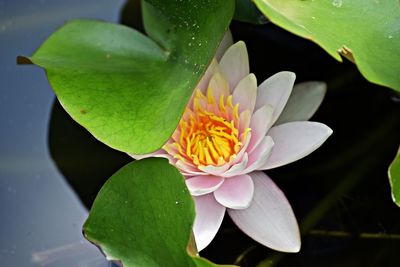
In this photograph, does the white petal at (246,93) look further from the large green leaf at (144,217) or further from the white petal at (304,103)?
the large green leaf at (144,217)

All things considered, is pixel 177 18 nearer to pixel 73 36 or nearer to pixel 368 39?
pixel 73 36

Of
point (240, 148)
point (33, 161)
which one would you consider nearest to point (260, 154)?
point (240, 148)

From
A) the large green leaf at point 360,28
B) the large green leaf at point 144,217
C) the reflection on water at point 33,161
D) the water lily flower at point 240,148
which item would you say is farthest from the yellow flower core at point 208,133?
the reflection on water at point 33,161

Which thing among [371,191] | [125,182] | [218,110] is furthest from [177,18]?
[371,191]

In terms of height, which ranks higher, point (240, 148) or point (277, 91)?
point (277, 91)

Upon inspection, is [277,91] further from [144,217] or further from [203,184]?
[144,217]

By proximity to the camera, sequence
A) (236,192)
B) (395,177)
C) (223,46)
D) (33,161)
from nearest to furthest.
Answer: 1. (395,177)
2. (236,192)
3. (223,46)
4. (33,161)

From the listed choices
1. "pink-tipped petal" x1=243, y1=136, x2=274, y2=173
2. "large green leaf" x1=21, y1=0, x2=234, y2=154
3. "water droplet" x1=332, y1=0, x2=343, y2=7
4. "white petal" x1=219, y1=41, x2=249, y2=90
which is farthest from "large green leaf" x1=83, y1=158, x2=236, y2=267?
"water droplet" x1=332, y1=0, x2=343, y2=7
